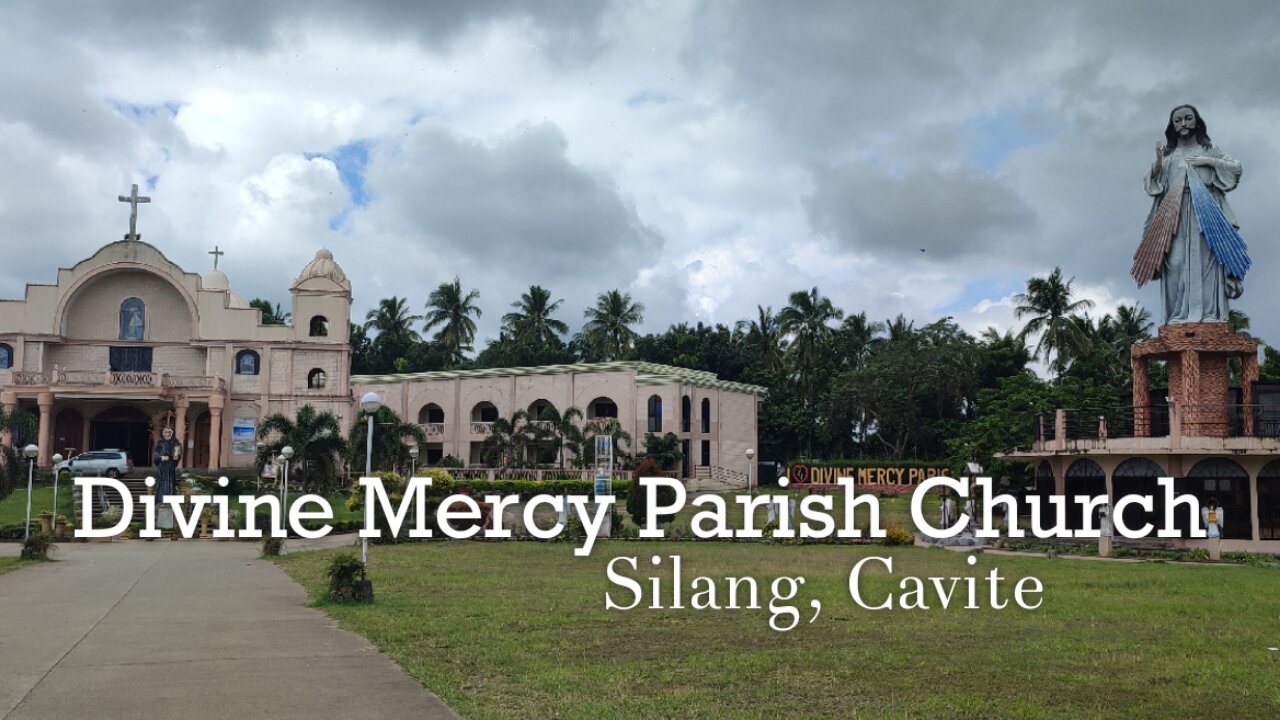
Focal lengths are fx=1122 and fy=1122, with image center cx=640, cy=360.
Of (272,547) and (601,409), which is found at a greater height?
(601,409)

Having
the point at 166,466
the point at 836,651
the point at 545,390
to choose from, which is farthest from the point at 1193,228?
the point at 166,466

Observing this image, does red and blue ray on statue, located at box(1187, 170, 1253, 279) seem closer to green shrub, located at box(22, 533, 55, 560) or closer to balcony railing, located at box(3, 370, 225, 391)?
green shrub, located at box(22, 533, 55, 560)

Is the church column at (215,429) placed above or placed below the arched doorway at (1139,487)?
above

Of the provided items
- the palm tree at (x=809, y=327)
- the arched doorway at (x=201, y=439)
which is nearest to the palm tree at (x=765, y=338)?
the palm tree at (x=809, y=327)

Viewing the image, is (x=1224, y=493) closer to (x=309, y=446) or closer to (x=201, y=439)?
(x=309, y=446)

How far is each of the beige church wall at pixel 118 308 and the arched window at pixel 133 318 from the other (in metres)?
0.14

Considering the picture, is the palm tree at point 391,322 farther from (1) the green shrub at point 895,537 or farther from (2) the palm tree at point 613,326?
(1) the green shrub at point 895,537

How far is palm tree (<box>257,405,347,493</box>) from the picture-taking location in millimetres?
40031

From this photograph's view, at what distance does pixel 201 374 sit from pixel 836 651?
148 feet

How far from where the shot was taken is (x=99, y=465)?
42.7 meters

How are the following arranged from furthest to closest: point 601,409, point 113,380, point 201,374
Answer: point 601,409
point 201,374
point 113,380

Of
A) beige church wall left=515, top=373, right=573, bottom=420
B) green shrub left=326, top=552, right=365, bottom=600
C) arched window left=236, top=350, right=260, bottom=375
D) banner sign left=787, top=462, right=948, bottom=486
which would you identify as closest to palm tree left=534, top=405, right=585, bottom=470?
beige church wall left=515, top=373, right=573, bottom=420

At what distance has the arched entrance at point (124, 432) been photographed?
1927 inches

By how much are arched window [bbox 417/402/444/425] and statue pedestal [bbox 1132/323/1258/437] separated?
36.1 metres
